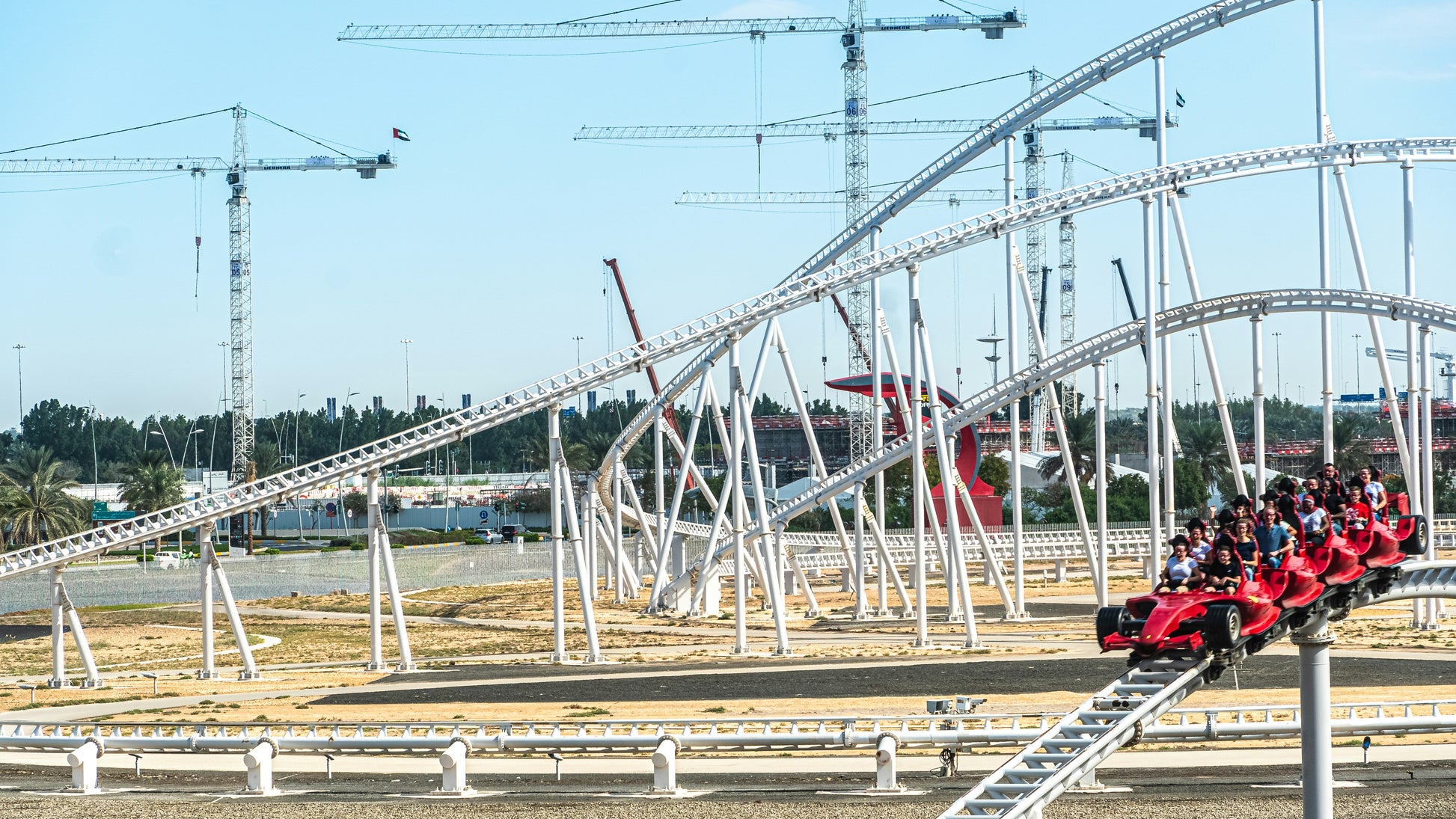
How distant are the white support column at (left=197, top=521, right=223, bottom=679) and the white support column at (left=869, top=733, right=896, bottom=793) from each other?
2177cm

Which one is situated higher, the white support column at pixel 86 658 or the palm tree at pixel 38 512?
the palm tree at pixel 38 512

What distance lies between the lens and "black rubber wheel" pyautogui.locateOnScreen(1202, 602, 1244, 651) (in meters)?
15.7

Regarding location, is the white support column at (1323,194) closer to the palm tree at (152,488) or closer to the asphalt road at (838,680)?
the asphalt road at (838,680)

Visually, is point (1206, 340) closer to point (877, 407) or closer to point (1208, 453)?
point (877, 407)

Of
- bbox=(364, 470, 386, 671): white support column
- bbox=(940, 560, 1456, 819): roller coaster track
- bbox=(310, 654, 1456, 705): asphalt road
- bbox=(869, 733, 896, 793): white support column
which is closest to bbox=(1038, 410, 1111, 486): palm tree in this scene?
bbox=(310, 654, 1456, 705): asphalt road

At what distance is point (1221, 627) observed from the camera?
51.4ft

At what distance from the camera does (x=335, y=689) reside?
33906mm

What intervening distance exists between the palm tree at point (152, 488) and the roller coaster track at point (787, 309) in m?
57.6

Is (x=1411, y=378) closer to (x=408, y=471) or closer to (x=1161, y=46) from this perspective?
(x=1161, y=46)

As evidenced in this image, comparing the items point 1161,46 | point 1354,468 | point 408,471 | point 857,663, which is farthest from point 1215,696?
point 408,471

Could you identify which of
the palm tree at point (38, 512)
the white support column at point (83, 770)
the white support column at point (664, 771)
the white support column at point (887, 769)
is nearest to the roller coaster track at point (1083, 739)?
the white support column at point (887, 769)

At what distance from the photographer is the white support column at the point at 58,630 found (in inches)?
1476

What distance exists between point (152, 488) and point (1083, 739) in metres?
88.8

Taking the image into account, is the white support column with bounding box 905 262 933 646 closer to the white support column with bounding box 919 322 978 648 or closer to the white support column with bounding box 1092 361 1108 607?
the white support column with bounding box 919 322 978 648
